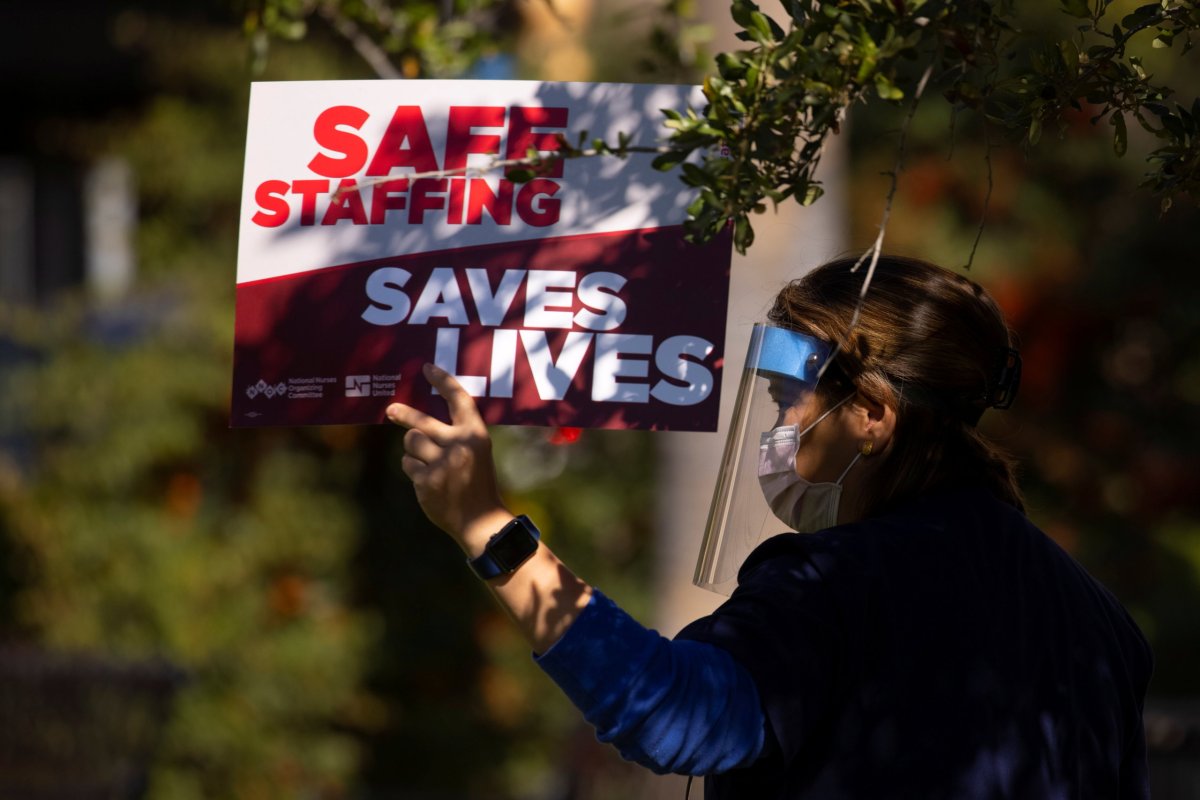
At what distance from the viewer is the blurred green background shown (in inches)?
242

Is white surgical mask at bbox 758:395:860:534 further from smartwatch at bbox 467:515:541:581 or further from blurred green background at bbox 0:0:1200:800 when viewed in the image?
blurred green background at bbox 0:0:1200:800

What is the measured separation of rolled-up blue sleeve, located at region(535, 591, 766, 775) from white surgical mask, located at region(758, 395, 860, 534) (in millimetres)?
441

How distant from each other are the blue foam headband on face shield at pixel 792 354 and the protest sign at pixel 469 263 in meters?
0.10

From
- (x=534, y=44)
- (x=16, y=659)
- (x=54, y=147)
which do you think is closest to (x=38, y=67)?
(x=54, y=147)

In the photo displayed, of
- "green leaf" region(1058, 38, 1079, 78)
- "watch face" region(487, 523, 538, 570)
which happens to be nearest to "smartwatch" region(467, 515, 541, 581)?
"watch face" region(487, 523, 538, 570)

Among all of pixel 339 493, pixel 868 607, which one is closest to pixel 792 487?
pixel 868 607

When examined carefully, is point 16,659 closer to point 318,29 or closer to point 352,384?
point 318,29

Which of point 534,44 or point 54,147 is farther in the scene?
point 54,147

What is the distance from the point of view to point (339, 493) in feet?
22.6

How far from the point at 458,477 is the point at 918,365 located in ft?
2.17

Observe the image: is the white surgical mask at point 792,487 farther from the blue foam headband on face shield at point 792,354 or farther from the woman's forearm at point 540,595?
the woman's forearm at point 540,595

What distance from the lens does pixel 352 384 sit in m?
2.13

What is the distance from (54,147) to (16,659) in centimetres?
444

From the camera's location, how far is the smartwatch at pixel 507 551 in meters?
1.78
